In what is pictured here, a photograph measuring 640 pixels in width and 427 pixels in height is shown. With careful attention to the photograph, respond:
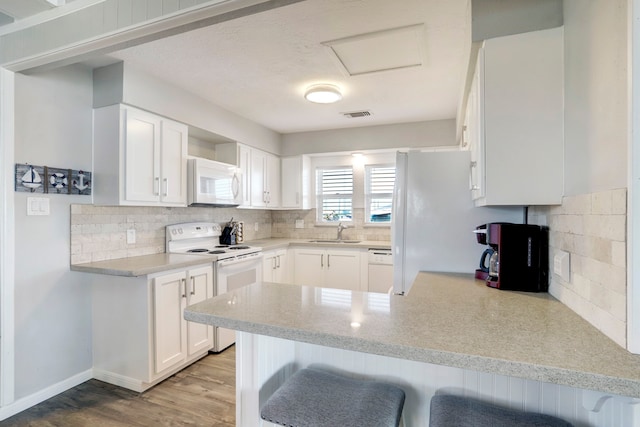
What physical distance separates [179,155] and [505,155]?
252cm

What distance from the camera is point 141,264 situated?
2336 mm

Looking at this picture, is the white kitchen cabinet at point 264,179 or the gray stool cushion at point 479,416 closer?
the gray stool cushion at point 479,416

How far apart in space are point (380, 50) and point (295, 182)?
8.17 feet

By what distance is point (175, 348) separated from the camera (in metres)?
2.46

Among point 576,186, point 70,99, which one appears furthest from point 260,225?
point 576,186

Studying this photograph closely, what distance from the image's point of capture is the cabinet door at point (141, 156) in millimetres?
2422

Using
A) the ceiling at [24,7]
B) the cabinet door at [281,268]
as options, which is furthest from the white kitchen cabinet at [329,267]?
the ceiling at [24,7]

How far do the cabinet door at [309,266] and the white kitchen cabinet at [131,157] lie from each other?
183 cm

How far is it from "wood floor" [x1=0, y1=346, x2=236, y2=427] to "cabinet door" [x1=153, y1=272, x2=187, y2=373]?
176 mm

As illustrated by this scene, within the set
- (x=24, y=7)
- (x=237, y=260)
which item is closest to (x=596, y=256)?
(x=237, y=260)

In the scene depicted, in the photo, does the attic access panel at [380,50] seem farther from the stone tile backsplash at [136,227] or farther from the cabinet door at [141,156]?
the stone tile backsplash at [136,227]

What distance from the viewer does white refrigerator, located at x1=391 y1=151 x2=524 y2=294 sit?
2.00 meters

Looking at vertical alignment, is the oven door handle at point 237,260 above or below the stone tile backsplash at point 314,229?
below

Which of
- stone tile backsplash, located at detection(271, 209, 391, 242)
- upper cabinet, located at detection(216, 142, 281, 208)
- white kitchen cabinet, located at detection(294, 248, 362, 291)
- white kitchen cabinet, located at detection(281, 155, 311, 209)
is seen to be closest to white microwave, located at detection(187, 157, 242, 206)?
upper cabinet, located at detection(216, 142, 281, 208)
